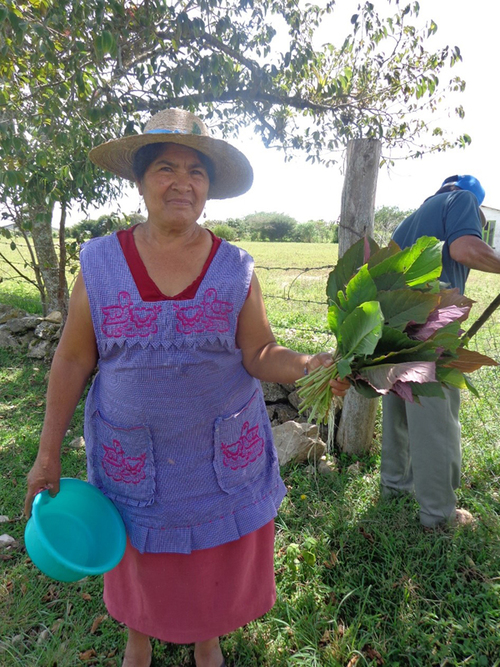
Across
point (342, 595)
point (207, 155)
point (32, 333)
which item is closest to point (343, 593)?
point (342, 595)

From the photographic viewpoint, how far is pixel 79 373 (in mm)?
1661

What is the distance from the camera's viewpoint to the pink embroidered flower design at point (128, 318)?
4.90 feet

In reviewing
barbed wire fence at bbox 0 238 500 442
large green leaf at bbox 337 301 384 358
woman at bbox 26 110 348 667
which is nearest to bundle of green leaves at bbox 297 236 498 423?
large green leaf at bbox 337 301 384 358

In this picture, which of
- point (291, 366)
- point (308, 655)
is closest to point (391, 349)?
point (291, 366)

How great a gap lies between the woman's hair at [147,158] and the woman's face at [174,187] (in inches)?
0.6

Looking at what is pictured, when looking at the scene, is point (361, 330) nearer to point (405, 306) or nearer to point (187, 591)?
point (405, 306)

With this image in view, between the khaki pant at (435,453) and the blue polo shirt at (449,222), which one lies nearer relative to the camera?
the blue polo shirt at (449,222)

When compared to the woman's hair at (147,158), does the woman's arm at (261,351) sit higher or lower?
lower

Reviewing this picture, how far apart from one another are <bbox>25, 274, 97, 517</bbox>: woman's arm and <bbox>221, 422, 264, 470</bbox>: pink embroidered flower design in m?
0.58

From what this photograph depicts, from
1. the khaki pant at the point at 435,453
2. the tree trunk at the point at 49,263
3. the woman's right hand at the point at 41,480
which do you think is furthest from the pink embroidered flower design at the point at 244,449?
the tree trunk at the point at 49,263

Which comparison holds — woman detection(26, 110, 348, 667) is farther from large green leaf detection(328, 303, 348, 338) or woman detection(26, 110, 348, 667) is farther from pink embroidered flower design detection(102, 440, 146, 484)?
large green leaf detection(328, 303, 348, 338)

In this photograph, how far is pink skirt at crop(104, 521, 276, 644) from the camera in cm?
168

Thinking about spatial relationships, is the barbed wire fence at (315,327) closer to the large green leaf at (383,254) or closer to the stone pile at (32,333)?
the stone pile at (32,333)

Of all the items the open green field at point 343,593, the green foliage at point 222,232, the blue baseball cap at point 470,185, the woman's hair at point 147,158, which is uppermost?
the woman's hair at point 147,158
